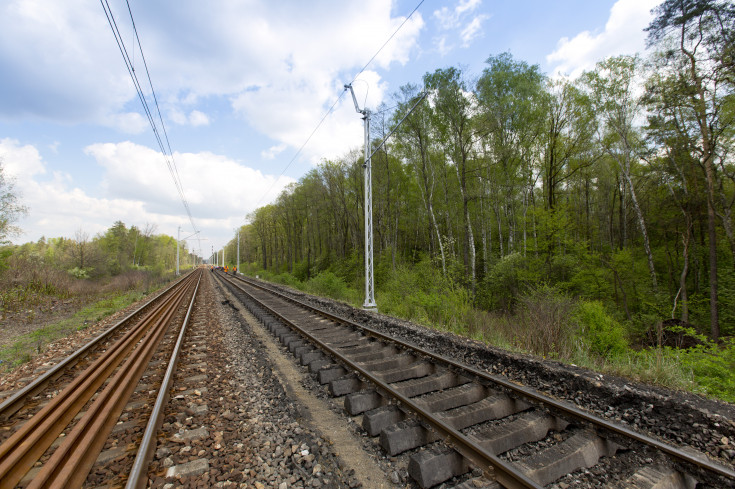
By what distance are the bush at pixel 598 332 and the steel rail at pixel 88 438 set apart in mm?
10126

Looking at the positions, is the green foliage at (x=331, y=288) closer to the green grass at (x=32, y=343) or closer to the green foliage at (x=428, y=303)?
the green foliage at (x=428, y=303)

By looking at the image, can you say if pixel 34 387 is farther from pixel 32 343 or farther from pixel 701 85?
pixel 701 85

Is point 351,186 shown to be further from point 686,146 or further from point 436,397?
point 436,397

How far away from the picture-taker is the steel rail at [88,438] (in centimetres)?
256

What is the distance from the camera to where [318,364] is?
557 cm

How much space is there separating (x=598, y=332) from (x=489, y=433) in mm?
8852

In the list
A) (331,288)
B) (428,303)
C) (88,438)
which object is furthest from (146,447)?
(331,288)

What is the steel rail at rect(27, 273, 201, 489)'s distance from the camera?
8.41ft

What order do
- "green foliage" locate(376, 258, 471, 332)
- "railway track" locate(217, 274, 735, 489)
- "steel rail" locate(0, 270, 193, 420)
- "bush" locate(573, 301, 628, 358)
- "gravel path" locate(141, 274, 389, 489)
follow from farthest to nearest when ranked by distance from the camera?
"green foliage" locate(376, 258, 471, 332) → "bush" locate(573, 301, 628, 358) → "steel rail" locate(0, 270, 193, 420) → "gravel path" locate(141, 274, 389, 489) → "railway track" locate(217, 274, 735, 489)

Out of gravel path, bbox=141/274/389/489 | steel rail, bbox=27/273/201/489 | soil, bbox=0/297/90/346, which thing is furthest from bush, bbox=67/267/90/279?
gravel path, bbox=141/274/389/489

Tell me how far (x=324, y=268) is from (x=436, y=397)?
3087cm

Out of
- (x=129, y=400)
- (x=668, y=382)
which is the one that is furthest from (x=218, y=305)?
(x=668, y=382)

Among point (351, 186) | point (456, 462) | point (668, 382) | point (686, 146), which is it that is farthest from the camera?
point (351, 186)

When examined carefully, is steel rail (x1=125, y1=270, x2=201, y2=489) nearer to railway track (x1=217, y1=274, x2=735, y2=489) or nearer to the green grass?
railway track (x1=217, y1=274, x2=735, y2=489)
